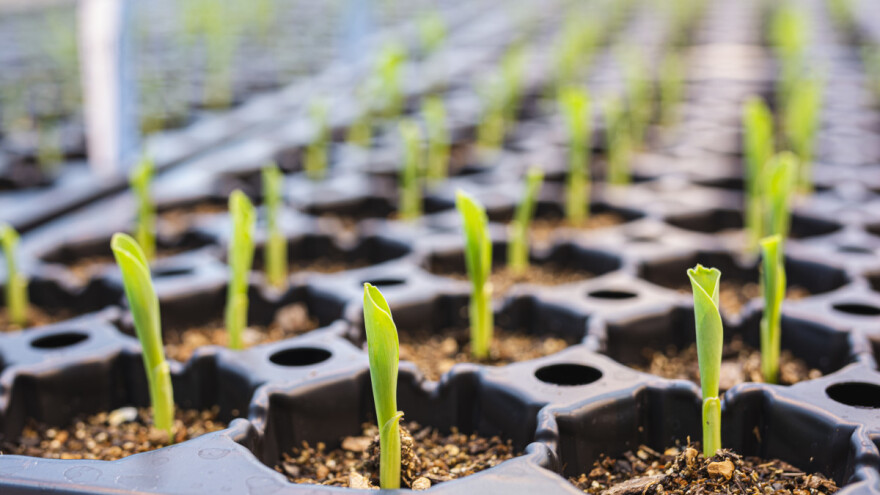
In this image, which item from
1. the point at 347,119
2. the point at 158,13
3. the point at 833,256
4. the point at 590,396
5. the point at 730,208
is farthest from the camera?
the point at 158,13

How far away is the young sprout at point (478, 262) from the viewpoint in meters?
0.84

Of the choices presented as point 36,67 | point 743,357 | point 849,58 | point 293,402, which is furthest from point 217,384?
point 849,58

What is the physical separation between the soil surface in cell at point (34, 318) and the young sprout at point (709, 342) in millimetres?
848

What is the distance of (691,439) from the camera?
0.75 metres

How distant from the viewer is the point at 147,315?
2.41ft

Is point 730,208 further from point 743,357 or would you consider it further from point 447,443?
point 447,443

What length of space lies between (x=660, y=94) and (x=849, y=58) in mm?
945

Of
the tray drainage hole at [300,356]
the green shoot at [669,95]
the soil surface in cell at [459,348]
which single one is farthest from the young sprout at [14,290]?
the green shoot at [669,95]

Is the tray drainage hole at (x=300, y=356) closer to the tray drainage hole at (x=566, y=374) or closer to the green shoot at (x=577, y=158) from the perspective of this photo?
the tray drainage hole at (x=566, y=374)

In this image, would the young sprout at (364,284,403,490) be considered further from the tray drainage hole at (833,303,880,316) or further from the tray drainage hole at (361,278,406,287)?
the tray drainage hole at (833,303,880,316)

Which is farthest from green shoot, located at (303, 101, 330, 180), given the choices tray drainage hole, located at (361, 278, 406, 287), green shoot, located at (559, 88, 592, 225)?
tray drainage hole, located at (361, 278, 406, 287)

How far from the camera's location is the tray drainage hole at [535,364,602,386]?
0.82m

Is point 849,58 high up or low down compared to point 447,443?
up

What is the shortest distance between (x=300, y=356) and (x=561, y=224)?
73cm
